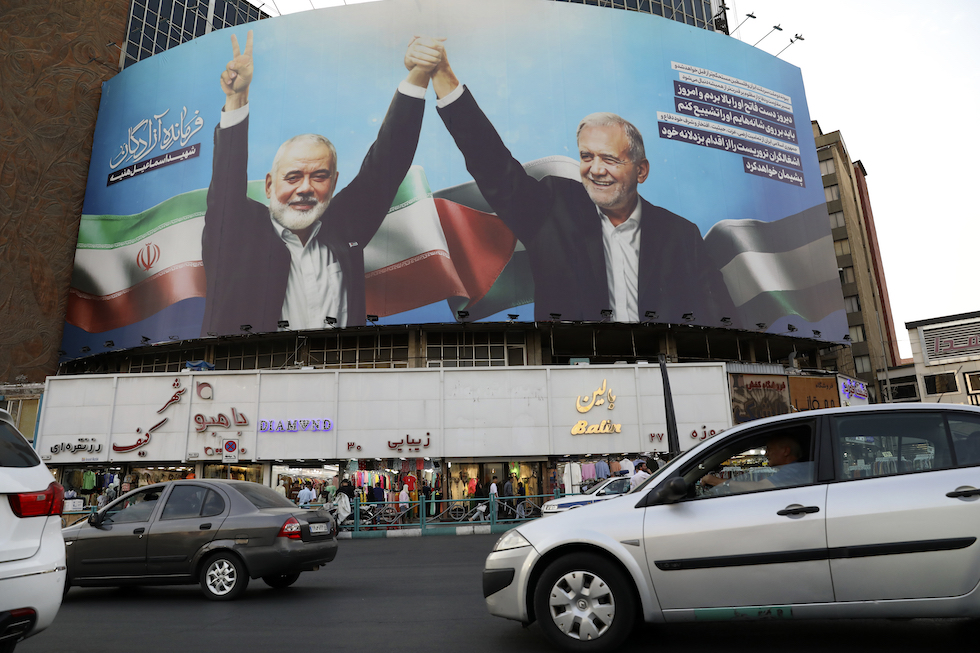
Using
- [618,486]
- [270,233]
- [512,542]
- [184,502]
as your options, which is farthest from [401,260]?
[512,542]

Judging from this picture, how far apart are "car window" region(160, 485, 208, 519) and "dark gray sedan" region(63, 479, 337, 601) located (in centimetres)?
1

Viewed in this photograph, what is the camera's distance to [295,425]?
28234mm

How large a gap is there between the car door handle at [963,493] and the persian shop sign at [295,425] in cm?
2623

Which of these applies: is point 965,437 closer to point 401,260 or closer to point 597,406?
point 597,406

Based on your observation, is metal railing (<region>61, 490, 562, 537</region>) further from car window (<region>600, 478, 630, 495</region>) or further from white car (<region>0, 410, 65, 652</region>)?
white car (<region>0, 410, 65, 652</region>)

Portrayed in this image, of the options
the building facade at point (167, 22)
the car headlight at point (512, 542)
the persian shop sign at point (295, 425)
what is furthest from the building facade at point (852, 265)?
the car headlight at point (512, 542)

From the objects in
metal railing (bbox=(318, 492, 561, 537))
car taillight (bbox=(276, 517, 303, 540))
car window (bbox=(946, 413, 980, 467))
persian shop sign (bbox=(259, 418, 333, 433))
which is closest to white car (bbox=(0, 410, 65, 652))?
car taillight (bbox=(276, 517, 303, 540))

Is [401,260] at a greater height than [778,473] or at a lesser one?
greater

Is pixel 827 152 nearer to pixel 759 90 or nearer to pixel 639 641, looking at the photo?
pixel 759 90

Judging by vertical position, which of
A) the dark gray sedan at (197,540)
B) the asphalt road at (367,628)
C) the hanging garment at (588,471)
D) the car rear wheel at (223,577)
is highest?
the hanging garment at (588,471)

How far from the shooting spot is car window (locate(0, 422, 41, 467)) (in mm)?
3693

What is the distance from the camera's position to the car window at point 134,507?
802 cm

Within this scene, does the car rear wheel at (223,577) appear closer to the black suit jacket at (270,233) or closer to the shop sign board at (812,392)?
the black suit jacket at (270,233)

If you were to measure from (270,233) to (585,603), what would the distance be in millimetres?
32212
